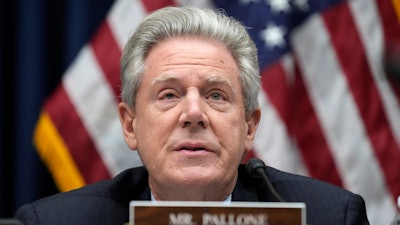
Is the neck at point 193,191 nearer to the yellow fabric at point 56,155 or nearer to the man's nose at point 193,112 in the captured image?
the man's nose at point 193,112

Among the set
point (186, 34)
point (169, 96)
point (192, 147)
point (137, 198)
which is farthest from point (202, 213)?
point (137, 198)

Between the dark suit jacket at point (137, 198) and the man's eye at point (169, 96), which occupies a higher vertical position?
the man's eye at point (169, 96)

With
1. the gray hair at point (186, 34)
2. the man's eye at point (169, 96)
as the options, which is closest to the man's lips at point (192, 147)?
the man's eye at point (169, 96)

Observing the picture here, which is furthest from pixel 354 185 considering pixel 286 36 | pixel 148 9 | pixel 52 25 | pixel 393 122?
pixel 52 25

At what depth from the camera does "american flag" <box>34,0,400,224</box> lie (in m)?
3.82

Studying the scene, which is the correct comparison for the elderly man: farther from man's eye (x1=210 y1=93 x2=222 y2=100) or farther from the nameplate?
the nameplate

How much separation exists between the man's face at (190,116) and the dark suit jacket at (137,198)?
176 millimetres

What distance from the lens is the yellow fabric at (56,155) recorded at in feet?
12.4

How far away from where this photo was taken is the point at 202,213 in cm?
182

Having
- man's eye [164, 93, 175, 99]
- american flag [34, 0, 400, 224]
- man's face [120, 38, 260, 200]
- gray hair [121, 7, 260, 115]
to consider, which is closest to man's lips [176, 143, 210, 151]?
man's face [120, 38, 260, 200]

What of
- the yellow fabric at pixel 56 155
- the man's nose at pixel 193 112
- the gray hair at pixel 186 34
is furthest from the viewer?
the yellow fabric at pixel 56 155

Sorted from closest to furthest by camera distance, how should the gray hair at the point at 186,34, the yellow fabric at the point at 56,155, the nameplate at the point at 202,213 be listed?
the nameplate at the point at 202,213 → the gray hair at the point at 186,34 → the yellow fabric at the point at 56,155

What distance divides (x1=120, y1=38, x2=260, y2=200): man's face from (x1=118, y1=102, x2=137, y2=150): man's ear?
1.4 inches

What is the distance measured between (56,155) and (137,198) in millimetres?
1031
